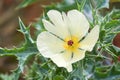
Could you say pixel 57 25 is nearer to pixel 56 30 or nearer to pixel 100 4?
pixel 56 30

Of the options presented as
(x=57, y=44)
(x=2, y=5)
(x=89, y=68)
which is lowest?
(x=89, y=68)

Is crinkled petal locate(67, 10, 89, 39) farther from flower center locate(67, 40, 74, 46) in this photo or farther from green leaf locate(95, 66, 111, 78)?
green leaf locate(95, 66, 111, 78)

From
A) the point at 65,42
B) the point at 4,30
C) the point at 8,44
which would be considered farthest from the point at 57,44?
the point at 4,30

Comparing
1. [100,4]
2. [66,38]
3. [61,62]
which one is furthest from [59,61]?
[100,4]

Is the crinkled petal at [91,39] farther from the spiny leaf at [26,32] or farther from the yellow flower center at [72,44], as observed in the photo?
the spiny leaf at [26,32]

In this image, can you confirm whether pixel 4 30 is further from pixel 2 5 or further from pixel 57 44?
pixel 57 44

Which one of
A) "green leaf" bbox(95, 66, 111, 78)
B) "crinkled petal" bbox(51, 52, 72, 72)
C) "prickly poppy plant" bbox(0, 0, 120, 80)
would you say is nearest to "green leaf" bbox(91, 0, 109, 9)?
"prickly poppy plant" bbox(0, 0, 120, 80)

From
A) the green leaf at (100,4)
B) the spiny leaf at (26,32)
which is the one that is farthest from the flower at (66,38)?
the green leaf at (100,4)
